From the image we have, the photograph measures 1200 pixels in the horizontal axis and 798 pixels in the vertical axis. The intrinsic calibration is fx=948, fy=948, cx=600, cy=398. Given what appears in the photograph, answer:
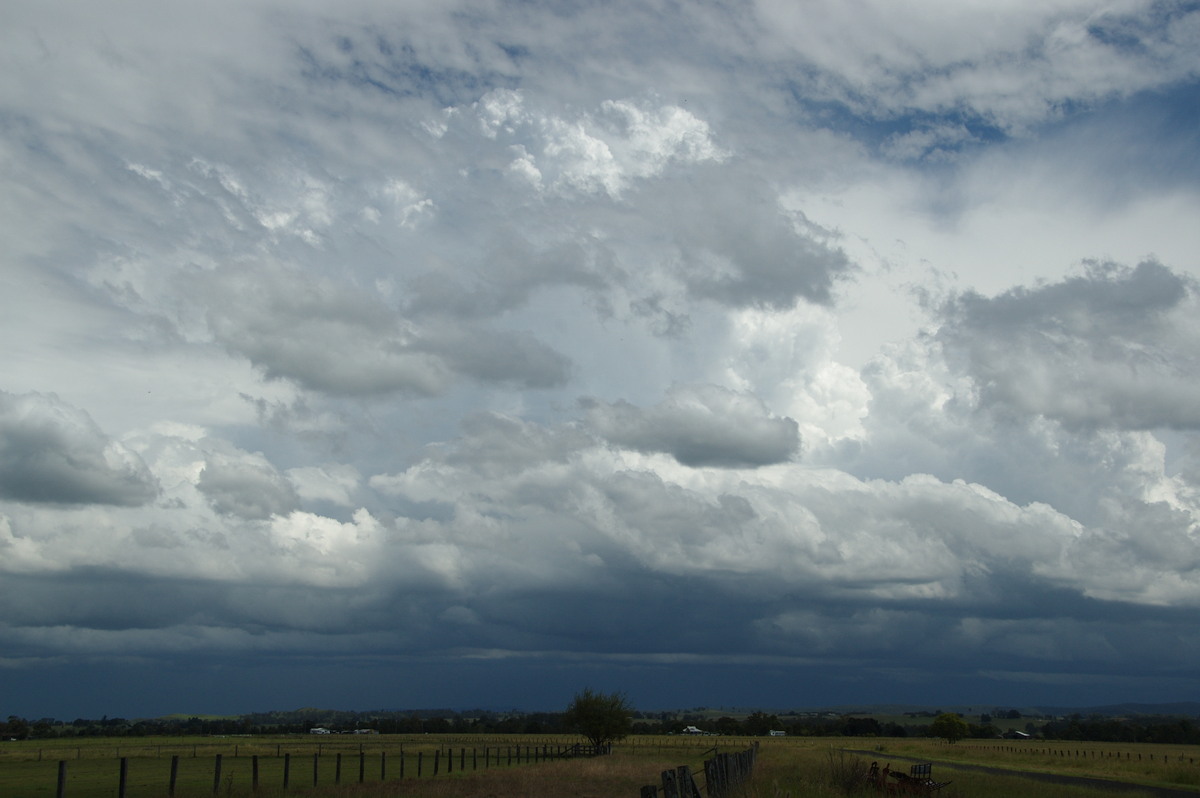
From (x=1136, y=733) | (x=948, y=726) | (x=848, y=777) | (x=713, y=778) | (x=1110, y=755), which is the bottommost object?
(x=1136, y=733)

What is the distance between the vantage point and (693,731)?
593 feet

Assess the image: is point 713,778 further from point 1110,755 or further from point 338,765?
point 1110,755

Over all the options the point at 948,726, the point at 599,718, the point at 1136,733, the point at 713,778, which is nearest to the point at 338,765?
the point at 713,778

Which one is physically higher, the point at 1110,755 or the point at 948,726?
the point at 1110,755

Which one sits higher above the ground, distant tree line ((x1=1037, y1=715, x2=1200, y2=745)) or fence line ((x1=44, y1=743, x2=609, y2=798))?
fence line ((x1=44, y1=743, x2=609, y2=798))

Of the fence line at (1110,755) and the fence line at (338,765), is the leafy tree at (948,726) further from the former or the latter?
the fence line at (338,765)

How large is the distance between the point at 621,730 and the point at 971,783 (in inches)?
2127

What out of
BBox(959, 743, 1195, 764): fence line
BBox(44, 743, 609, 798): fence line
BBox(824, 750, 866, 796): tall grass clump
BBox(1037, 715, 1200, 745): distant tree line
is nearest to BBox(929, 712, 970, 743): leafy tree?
BBox(959, 743, 1195, 764): fence line

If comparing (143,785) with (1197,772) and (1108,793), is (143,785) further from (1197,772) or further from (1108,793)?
(1197,772)

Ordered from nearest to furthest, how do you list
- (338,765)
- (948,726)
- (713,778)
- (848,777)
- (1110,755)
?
(713,778) < (848,777) < (338,765) < (1110,755) < (948,726)

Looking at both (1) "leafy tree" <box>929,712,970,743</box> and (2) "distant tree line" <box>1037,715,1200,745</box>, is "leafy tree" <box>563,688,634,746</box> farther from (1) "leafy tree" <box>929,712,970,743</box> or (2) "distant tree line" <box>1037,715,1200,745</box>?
(2) "distant tree line" <box>1037,715,1200,745</box>

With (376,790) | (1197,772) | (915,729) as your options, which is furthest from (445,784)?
→ (915,729)

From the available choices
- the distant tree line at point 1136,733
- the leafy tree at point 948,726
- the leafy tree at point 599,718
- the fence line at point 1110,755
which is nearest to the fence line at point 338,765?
the leafy tree at point 599,718

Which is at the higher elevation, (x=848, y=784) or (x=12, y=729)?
(x=848, y=784)
